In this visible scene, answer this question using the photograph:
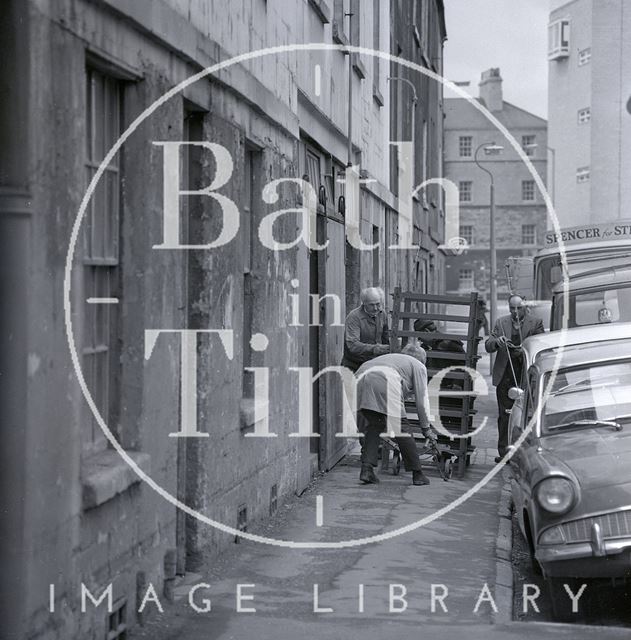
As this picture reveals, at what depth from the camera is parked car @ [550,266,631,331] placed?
1592 cm

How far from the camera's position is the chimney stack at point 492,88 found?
89.5m

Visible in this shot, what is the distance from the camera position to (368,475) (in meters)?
12.9

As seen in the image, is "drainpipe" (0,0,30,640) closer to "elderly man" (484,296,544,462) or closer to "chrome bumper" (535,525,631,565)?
"chrome bumper" (535,525,631,565)

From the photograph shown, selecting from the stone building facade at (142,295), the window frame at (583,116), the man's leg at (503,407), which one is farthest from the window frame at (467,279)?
the stone building facade at (142,295)

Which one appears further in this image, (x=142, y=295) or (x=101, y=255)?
(x=142, y=295)

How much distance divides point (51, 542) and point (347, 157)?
11384 millimetres

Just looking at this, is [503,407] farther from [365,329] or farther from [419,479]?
[419,479]

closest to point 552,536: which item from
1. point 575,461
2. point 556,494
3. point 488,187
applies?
point 556,494

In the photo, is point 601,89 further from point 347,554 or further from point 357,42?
point 347,554

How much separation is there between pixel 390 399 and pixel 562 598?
4.82 metres

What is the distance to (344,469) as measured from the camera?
1435 centimetres

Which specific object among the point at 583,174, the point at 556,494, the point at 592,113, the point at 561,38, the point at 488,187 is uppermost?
the point at 561,38

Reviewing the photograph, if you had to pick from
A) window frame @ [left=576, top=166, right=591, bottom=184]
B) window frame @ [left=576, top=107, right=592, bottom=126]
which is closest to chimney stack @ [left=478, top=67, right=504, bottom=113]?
window frame @ [left=576, top=107, right=592, bottom=126]

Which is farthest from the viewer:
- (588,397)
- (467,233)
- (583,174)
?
(467,233)
